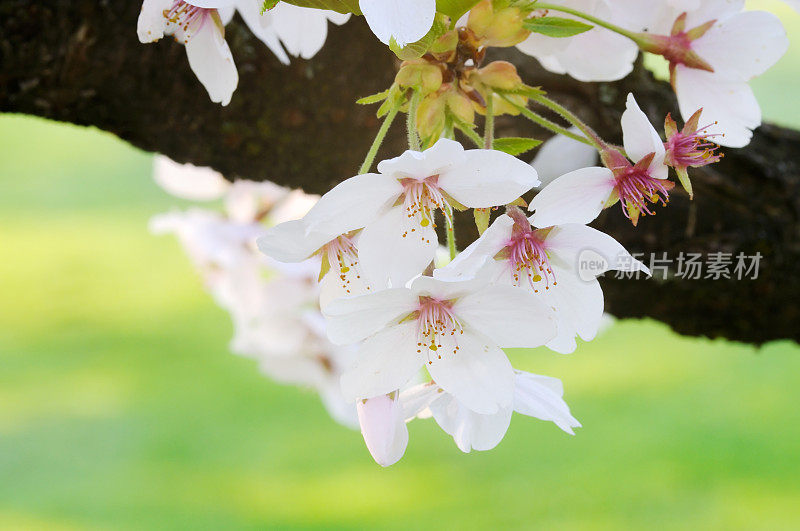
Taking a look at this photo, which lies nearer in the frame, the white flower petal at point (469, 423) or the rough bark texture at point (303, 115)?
the white flower petal at point (469, 423)

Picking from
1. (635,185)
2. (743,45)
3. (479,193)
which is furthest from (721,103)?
(479,193)

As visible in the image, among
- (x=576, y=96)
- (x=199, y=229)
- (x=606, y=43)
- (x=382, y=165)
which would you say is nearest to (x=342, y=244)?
(x=382, y=165)

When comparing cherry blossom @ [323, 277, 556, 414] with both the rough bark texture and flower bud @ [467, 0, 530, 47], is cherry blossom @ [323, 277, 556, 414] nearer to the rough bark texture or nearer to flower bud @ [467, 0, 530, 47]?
flower bud @ [467, 0, 530, 47]

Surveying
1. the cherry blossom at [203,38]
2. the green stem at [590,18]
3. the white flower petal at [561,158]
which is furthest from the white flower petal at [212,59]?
the white flower petal at [561,158]

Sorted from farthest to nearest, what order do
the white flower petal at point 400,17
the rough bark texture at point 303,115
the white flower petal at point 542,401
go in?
the rough bark texture at point 303,115, the white flower petal at point 542,401, the white flower petal at point 400,17

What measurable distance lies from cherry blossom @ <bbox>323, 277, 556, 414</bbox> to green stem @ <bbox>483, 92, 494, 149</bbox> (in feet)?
0.32

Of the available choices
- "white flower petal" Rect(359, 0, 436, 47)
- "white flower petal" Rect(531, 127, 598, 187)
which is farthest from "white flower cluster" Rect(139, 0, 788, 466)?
"white flower petal" Rect(531, 127, 598, 187)

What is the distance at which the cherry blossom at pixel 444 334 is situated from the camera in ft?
1.51

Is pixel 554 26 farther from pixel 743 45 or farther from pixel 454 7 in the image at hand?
pixel 743 45

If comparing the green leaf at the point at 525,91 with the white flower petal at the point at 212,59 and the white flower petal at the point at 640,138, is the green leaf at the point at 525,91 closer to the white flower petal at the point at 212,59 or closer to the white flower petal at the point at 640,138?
the white flower petal at the point at 640,138

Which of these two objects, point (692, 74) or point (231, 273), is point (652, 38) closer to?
point (692, 74)

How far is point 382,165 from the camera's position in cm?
45

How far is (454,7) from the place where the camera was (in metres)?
0.50

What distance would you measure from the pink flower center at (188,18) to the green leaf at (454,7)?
0.60ft
